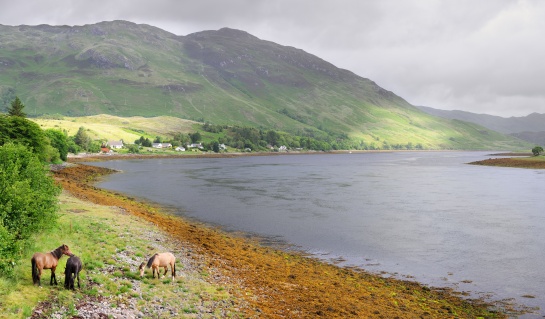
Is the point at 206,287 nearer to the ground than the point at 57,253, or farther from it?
nearer to the ground

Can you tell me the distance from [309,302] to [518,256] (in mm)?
26834

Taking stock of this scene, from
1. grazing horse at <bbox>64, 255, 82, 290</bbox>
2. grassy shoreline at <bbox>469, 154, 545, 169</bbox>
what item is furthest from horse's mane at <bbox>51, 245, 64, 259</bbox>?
grassy shoreline at <bbox>469, 154, 545, 169</bbox>

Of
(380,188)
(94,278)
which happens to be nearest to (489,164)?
(380,188)

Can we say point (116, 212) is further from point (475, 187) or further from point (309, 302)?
point (475, 187)

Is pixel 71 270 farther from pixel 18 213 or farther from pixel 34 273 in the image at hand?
pixel 18 213

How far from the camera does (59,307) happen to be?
17.3 meters

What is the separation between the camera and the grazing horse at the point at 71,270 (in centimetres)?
1930

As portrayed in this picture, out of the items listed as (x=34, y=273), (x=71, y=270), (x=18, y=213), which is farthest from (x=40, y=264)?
(x=18, y=213)

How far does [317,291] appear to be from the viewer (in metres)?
27.2

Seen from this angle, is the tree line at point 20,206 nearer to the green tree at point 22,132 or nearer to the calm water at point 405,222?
the calm water at point 405,222

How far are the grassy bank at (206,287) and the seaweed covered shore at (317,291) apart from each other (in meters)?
0.07

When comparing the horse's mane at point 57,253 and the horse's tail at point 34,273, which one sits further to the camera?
the horse's mane at point 57,253

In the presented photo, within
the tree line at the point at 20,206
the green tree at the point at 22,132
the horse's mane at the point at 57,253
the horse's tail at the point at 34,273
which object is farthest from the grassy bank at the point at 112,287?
the green tree at the point at 22,132

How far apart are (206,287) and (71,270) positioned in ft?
27.5
